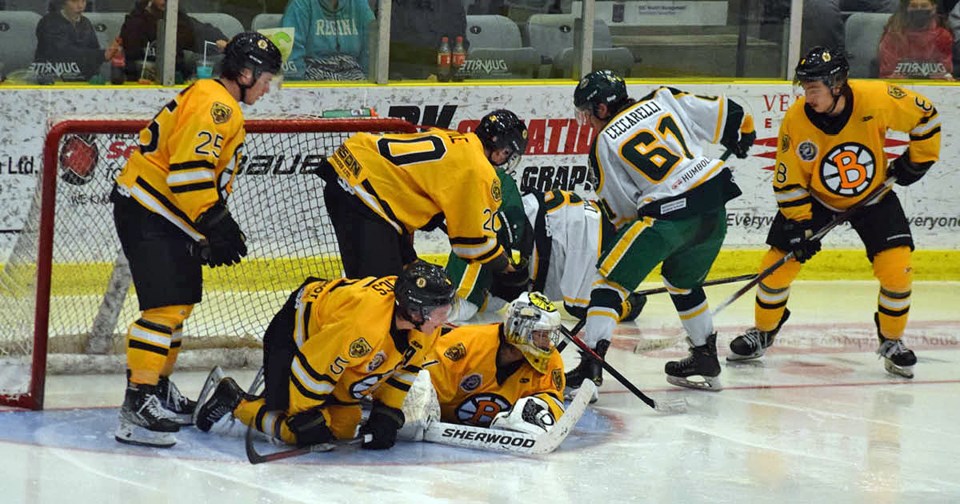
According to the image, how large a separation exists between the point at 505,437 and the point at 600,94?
1318 mm

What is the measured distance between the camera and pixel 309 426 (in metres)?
4.17

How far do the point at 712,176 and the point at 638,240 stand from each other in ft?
1.09

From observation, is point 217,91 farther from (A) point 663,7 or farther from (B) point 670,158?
(A) point 663,7

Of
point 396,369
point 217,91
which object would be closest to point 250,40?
point 217,91

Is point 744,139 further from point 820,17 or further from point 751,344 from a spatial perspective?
point 820,17

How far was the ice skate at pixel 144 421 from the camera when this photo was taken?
4297 mm

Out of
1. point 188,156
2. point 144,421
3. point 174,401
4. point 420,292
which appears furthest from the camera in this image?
point 174,401

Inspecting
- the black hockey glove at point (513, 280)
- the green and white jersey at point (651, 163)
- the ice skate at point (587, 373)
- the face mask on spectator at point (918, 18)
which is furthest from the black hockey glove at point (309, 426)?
the face mask on spectator at point (918, 18)

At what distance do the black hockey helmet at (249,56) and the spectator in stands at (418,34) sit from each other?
8.50 feet

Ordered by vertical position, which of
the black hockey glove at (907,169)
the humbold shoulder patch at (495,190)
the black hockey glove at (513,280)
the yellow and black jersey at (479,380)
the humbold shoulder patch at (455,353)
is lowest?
the yellow and black jersey at (479,380)

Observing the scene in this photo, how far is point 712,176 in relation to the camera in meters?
5.14

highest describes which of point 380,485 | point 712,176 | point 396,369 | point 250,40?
point 250,40

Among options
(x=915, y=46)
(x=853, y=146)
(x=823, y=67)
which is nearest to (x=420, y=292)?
(x=823, y=67)

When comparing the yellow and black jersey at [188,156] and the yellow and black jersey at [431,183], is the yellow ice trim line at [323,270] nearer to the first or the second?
the yellow and black jersey at [188,156]
